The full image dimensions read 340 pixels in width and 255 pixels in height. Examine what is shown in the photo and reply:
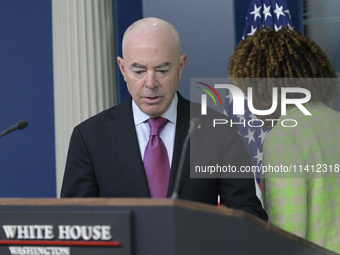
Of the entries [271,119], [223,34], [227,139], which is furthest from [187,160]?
[223,34]

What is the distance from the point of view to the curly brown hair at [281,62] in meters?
2.55

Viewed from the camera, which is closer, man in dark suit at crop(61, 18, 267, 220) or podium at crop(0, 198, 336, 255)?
podium at crop(0, 198, 336, 255)

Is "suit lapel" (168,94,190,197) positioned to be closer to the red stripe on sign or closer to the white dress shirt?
the white dress shirt

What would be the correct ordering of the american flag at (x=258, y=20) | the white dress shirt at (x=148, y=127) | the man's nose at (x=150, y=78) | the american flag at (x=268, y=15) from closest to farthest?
the man's nose at (x=150, y=78)
the white dress shirt at (x=148, y=127)
the american flag at (x=258, y=20)
the american flag at (x=268, y=15)

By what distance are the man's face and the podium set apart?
0.82 meters

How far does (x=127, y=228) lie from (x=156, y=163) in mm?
851

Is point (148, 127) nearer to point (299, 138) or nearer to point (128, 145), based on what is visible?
point (128, 145)

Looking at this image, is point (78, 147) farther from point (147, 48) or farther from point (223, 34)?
point (223, 34)

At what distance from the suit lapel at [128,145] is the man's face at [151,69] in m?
0.13

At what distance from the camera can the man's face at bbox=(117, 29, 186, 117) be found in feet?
7.86

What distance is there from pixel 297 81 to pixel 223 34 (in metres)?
2.92

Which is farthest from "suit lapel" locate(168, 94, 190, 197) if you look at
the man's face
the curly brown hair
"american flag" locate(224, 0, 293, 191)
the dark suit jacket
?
"american flag" locate(224, 0, 293, 191)

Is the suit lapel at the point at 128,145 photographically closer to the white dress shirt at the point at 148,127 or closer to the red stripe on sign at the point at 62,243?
the white dress shirt at the point at 148,127

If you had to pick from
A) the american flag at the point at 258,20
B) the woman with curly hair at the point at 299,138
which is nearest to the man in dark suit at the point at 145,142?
the woman with curly hair at the point at 299,138
